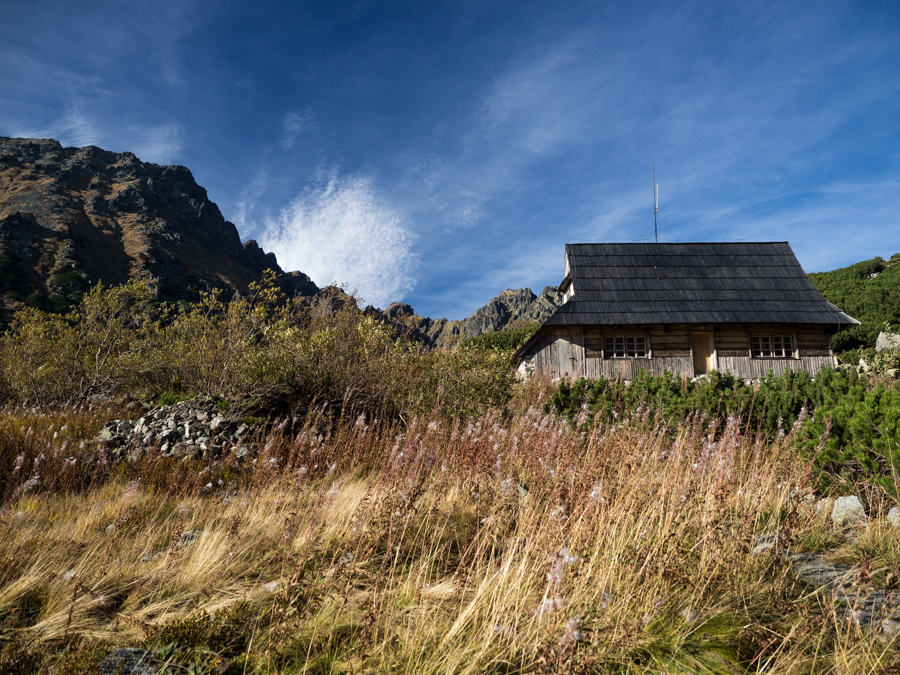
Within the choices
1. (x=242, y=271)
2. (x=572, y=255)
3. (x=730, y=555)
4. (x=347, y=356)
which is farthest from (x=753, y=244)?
(x=242, y=271)

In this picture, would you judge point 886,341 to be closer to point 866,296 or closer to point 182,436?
point 866,296

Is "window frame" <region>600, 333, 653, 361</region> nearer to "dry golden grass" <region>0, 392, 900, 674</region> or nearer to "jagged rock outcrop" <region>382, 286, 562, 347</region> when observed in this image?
"dry golden grass" <region>0, 392, 900, 674</region>

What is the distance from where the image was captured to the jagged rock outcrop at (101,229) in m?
54.8

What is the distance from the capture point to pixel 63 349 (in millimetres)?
9445

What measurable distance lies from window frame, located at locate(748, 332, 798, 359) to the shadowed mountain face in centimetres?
2287

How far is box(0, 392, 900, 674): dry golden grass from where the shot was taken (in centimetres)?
190

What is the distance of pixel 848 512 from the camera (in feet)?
13.4

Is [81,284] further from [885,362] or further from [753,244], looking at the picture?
[885,362]

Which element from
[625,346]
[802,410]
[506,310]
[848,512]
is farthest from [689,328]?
[506,310]

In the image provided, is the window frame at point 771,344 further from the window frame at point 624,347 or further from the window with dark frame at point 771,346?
the window frame at point 624,347

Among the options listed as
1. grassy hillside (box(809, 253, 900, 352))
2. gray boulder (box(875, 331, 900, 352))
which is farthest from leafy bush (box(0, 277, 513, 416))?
grassy hillside (box(809, 253, 900, 352))

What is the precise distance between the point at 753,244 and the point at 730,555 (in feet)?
70.9

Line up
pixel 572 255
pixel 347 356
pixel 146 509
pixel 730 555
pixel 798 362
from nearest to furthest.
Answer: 1. pixel 730 555
2. pixel 146 509
3. pixel 347 356
4. pixel 798 362
5. pixel 572 255

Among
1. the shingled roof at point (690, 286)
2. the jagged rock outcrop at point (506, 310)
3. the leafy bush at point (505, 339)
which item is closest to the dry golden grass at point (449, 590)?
the shingled roof at point (690, 286)
